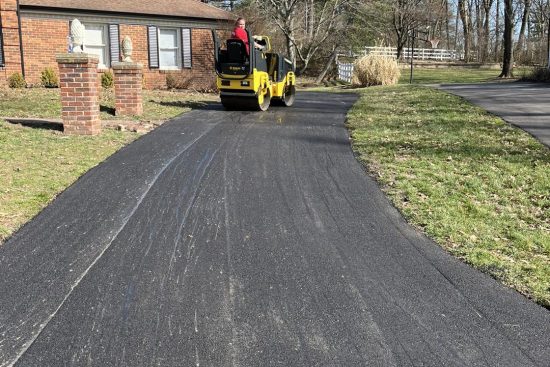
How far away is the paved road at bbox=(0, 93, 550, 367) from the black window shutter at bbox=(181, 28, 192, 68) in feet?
50.3

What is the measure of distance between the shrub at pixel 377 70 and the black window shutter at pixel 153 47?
10327 millimetres

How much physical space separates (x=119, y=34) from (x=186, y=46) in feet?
8.59

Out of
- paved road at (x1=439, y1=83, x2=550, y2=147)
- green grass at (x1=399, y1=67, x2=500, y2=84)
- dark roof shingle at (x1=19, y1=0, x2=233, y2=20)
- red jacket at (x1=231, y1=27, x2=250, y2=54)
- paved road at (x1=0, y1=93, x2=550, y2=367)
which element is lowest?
paved road at (x1=0, y1=93, x2=550, y2=367)

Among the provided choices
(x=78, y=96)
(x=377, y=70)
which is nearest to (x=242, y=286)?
(x=78, y=96)

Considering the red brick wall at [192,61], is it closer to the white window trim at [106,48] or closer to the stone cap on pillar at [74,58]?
the white window trim at [106,48]

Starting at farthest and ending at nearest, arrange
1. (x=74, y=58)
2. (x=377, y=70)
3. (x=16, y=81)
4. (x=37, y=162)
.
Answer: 1. (x=377, y=70)
2. (x=16, y=81)
3. (x=74, y=58)
4. (x=37, y=162)

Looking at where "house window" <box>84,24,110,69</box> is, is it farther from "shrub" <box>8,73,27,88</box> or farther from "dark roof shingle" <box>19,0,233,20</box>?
"shrub" <box>8,73,27,88</box>

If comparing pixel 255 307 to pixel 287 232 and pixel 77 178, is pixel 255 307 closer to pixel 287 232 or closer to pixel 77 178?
pixel 287 232

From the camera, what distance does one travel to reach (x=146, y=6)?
69.3 ft

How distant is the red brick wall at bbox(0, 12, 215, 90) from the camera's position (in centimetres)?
1886

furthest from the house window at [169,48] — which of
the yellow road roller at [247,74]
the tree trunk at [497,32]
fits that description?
the tree trunk at [497,32]

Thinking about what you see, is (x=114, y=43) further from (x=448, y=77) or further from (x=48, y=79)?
(x=448, y=77)

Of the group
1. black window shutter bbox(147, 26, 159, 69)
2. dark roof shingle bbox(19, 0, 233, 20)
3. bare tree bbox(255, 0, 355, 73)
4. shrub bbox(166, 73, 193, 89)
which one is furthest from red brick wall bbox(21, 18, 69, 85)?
bare tree bbox(255, 0, 355, 73)

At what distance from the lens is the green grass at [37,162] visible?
551 centimetres
